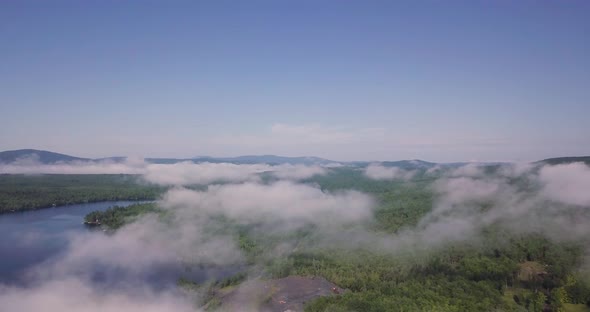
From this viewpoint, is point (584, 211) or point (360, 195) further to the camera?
point (360, 195)

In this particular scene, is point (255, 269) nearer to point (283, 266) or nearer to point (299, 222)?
point (283, 266)

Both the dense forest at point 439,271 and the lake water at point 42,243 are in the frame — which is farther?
the lake water at point 42,243

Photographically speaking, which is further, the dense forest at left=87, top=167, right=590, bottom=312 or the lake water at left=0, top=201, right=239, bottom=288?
the lake water at left=0, top=201, right=239, bottom=288

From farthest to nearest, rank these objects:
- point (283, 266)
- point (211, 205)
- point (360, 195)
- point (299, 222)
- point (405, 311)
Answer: point (360, 195)
point (211, 205)
point (299, 222)
point (283, 266)
point (405, 311)

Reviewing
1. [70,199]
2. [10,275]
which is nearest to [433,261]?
[10,275]
